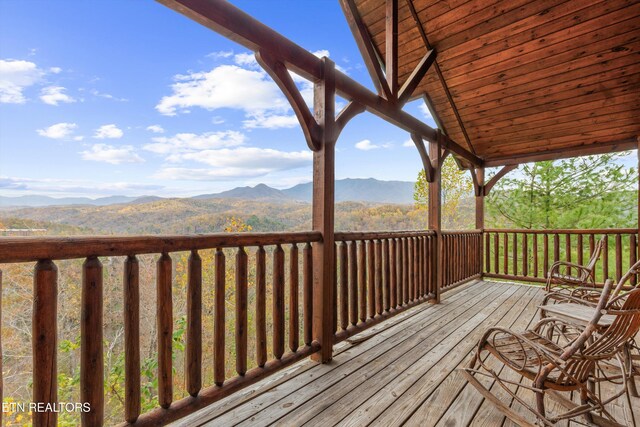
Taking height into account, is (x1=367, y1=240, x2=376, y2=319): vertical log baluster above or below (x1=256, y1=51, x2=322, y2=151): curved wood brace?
below

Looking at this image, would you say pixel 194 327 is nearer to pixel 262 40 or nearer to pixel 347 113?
pixel 262 40

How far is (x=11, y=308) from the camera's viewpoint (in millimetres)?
5027

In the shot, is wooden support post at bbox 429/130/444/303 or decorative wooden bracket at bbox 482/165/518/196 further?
decorative wooden bracket at bbox 482/165/518/196

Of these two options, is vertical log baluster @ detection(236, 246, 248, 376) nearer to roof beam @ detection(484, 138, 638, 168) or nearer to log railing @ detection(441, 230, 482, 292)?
log railing @ detection(441, 230, 482, 292)

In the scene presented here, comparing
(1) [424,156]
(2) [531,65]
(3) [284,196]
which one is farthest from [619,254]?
(3) [284,196]

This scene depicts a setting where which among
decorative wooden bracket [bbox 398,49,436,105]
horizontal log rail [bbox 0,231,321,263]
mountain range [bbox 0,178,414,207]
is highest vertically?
decorative wooden bracket [bbox 398,49,436,105]

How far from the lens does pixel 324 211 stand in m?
2.43

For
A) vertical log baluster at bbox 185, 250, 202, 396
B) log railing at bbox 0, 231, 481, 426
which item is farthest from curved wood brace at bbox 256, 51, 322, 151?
vertical log baluster at bbox 185, 250, 202, 396

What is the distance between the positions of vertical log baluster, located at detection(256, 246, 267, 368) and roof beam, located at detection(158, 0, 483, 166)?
1311mm

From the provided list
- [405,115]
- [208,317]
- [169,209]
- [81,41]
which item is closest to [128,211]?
[169,209]

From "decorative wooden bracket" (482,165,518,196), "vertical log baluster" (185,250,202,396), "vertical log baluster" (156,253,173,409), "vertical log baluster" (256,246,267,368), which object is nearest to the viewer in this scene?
"vertical log baluster" (156,253,173,409)

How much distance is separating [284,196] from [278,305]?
984cm

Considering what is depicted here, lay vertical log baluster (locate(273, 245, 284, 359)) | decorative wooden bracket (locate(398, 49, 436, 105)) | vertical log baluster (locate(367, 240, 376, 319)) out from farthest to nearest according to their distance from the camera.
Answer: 1. decorative wooden bracket (locate(398, 49, 436, 105))
2. vertical log baluster (locate(367, 240, 376, 319))
3. vertical log baluster (locate(273, 245, 284, 359))

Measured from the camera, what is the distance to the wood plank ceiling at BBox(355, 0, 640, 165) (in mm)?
3576
